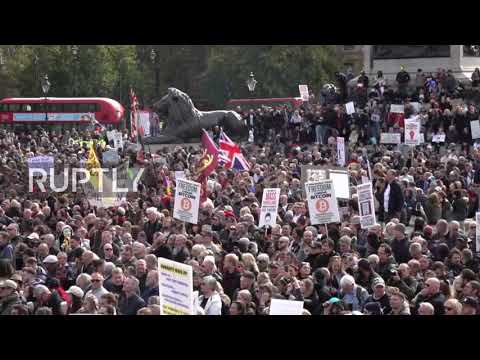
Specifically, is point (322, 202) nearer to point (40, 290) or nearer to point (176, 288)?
point (40, 290)

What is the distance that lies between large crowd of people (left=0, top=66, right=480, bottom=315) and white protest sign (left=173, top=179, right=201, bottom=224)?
199 millimetres

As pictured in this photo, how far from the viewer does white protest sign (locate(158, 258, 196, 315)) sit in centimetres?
977

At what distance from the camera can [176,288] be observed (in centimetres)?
990

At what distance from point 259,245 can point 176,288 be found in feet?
22.3

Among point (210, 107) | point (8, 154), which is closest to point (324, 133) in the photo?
point (8, 154)

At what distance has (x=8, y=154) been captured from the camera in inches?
1430

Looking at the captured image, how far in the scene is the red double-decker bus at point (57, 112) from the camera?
66125 millimetres

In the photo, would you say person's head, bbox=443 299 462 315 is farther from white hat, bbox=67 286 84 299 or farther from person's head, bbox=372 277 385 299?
white hat, bbox=67 286 84 299

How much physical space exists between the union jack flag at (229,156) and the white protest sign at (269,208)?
7.61 metres

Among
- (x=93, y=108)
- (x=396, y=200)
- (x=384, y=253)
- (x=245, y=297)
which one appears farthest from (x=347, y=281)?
(x=93, y=108)

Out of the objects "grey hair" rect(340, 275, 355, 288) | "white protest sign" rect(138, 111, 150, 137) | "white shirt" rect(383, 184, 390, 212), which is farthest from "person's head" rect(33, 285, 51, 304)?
"white protest sign" rect(138, 111, 150, 137)
